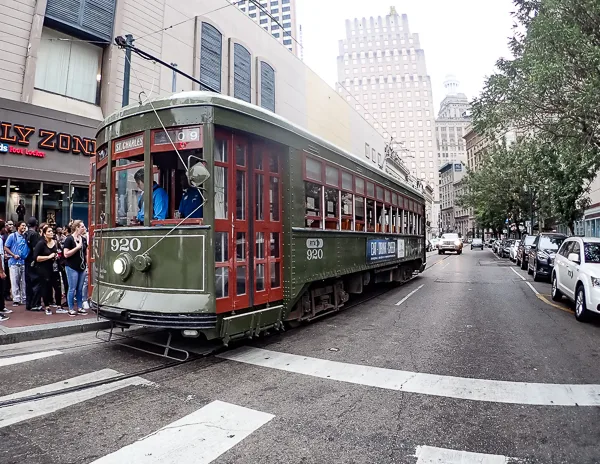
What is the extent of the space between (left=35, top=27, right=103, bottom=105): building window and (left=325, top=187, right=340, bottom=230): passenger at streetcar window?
11168mm

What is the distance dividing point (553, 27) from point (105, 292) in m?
10.2

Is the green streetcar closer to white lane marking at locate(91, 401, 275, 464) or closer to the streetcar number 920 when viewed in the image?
the streetcar number 920

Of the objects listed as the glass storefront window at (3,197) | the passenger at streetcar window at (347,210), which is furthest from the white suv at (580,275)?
the glass storefront window at (3,197)

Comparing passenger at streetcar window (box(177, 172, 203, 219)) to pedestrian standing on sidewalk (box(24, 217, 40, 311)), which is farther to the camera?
pedestrian standing on sidewalk (box(24, 217, 40, 311))

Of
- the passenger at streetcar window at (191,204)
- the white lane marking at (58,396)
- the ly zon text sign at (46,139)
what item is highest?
the ly zon text sign at (46,139)

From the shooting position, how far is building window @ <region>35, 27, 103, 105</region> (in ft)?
43.1

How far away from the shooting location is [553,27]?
880 centimetres

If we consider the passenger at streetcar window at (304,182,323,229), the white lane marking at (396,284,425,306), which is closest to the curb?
the passenger at streetcar window at (304,182,323,229)

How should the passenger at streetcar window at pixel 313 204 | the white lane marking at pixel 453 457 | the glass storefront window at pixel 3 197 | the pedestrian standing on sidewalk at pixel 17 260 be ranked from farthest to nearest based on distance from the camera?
the glass storefront window at pixel 3 197
the pedestrian standing on sidewalk at pixel 17 260
the passenger at streetcar window at pixel 313 204
the white lane marking at pixel 453 457

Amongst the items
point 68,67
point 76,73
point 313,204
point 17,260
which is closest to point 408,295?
point 313,204

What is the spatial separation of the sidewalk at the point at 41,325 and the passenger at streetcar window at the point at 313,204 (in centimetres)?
412

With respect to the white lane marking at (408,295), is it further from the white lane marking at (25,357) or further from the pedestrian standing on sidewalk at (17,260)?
the pedestrian standing on sidewalk at (17,260)

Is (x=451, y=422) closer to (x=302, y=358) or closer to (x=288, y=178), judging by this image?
(x=302, y=358)

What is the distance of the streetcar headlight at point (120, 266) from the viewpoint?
5148 millimetres
